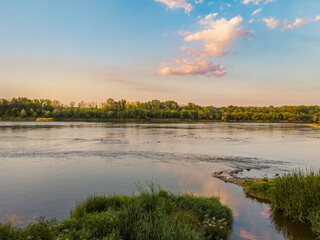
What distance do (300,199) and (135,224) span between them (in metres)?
8.31

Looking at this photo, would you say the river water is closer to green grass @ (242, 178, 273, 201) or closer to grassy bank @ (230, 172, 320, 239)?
grassy bank @ (230, 172, 320, 239)

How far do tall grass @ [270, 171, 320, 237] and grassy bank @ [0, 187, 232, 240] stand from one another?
2.90 meters

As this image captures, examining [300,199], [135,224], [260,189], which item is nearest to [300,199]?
[300,199]

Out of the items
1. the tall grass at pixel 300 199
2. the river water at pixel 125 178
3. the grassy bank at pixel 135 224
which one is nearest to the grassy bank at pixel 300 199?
the tall grass at pixel 300 199

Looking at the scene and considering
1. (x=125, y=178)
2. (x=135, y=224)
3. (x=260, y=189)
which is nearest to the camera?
(x=135, y=224)

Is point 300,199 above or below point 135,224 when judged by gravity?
below

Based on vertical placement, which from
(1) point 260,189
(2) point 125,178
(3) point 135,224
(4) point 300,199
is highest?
(3) point 135,224

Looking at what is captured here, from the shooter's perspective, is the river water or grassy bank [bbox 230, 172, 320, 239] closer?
grassy bank [bbox 230, 172, 320, 239]

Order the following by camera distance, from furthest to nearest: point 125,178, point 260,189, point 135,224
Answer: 1. point 125,178
2. point 260,189
3. point 135,224

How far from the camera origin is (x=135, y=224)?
25.2 ft

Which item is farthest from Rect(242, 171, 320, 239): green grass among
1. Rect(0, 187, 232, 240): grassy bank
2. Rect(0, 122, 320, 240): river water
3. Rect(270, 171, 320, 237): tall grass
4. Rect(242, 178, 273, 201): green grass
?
Rect(0, 187, 232, 240): grassy bank

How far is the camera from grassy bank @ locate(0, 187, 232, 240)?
6973 mm

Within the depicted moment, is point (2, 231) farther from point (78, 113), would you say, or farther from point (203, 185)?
point (78, 113)

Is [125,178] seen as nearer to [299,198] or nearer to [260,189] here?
[260,189]
